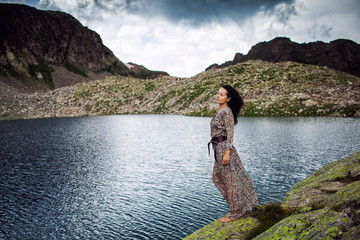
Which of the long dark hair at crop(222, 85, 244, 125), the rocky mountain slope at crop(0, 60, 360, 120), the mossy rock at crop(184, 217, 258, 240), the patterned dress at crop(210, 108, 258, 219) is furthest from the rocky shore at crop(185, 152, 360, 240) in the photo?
the rocky mountain slope at crop(0, 60, 360, 120)

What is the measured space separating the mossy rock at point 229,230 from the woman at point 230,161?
0.35m

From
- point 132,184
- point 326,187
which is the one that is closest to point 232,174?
point 326,187

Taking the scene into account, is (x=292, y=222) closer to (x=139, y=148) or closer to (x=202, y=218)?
(x=202, y=218)

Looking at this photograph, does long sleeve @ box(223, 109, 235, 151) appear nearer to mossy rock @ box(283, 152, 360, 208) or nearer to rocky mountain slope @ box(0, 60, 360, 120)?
mossy rock @ box(283, 152, 360, 208)

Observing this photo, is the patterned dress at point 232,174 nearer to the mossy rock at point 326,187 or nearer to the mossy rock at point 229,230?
the mossy rock at point 229,230

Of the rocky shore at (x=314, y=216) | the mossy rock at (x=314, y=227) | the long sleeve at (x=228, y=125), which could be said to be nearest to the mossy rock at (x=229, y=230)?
the rocky shore at (x=314, y=216)

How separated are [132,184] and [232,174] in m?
13.9

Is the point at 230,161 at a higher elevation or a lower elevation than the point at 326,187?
higher

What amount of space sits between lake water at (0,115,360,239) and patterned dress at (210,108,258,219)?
4.79 meters

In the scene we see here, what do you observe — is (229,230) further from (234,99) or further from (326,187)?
(326,187)

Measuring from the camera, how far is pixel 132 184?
20.6 meters

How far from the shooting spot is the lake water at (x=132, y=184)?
13.4m

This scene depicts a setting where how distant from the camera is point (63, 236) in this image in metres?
12.4

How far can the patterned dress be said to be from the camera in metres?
8.66
